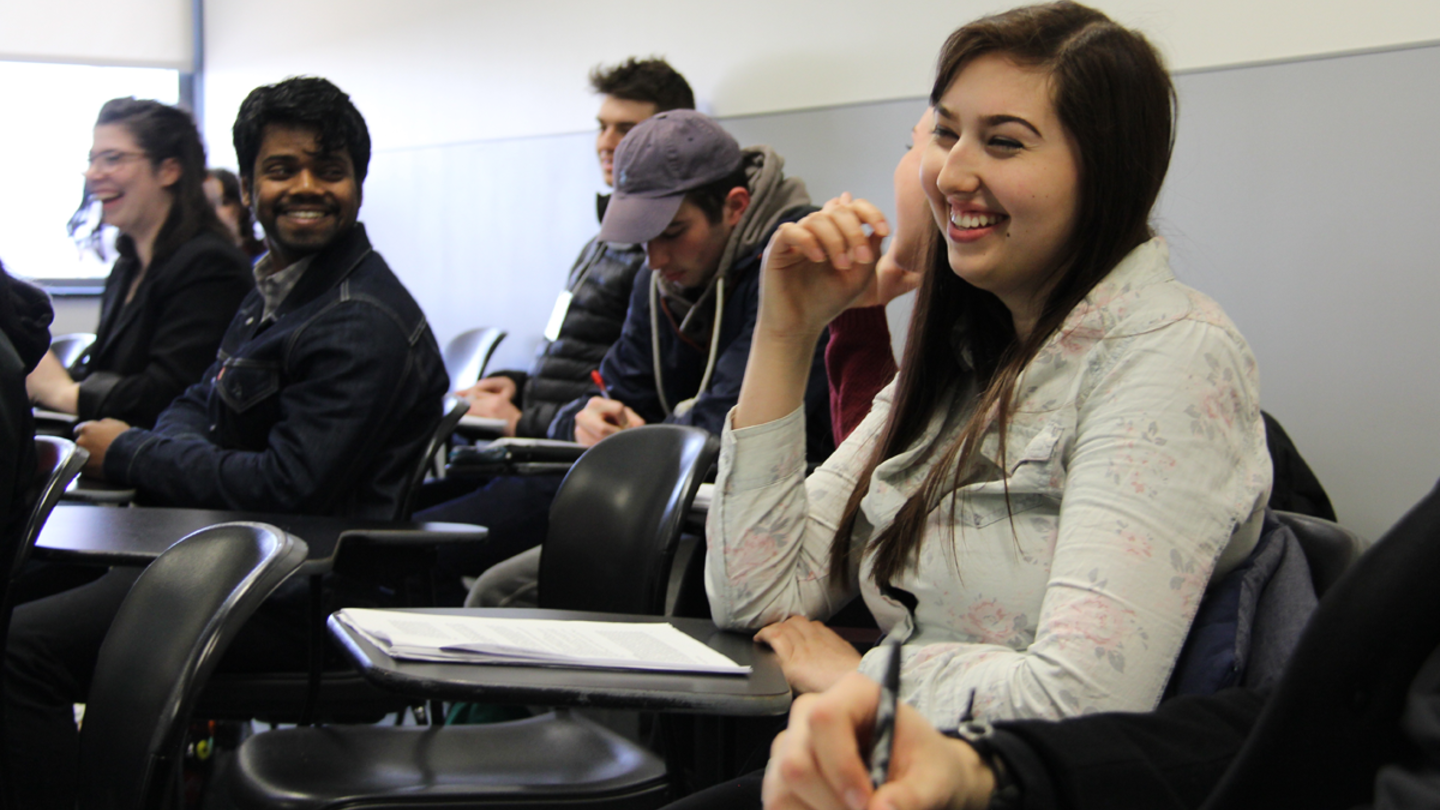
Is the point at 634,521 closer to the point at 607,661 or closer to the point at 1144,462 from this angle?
the point at 607,661

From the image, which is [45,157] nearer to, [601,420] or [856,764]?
[601,420]

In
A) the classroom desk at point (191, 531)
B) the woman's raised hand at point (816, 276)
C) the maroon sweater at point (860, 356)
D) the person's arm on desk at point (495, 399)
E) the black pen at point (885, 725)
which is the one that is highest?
the woman's raised hand at point (816, 276)

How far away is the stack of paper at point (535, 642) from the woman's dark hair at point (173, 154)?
2336 mm

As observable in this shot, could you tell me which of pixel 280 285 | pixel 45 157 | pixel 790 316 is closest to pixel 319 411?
pixel 280 285

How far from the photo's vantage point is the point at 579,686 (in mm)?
→ 948

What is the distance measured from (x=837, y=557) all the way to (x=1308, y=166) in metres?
1.61

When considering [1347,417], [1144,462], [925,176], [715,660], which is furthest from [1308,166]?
[715,660]

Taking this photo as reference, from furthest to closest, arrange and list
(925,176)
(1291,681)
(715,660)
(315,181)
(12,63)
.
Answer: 1. (12,63)
2. (315,181)
3. (925,176)
4. (715,660)
5. (1291,681)

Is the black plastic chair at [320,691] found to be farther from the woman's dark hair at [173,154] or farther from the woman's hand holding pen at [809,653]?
the woman's dark hair at [173,154]

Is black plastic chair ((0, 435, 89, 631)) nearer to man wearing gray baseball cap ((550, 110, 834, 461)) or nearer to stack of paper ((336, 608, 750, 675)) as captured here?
stack of paper ((336, 608, 750, 675))

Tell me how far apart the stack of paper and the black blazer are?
80.5 inches

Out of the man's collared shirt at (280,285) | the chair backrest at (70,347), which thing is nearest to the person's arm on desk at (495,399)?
the man's collared shirt at (280,285)

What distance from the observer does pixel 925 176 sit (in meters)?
1.17

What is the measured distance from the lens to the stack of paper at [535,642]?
1.01 meters
